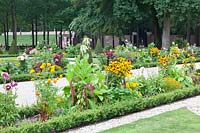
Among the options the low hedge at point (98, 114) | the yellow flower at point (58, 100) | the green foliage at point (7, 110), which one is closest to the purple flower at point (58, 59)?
the low hedge at point (98, 114)

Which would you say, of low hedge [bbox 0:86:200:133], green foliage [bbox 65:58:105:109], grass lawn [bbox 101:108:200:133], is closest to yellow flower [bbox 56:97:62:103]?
green foliage [bbox 65:58:105:109]

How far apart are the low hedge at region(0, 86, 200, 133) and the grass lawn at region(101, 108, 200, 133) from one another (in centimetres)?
52

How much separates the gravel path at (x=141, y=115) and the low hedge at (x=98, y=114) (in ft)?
0.33

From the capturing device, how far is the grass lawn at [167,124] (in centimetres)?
573

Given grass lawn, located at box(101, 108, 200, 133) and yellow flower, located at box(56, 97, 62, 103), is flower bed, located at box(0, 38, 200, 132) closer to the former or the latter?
yellow flower, located at box(56, 97, 62, 103)

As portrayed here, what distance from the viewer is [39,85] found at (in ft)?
19.9

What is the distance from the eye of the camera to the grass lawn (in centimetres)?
573

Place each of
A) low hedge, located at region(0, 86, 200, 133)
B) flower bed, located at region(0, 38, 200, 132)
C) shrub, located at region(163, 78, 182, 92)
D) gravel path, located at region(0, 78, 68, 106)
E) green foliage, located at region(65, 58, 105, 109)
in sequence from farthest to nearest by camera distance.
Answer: shrub, located at region(163, 78, 182, 92), gravel path, located at region(0, 78, 68, 106), green foliage, located at region(65, 58, 105, 109), flower bed, located at region(0, 38, 200, 132), low hedge, located at region(0, 86, 200, 133)

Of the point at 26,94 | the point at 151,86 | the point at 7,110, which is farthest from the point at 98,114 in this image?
the point at 26,94

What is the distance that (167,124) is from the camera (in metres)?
6.11

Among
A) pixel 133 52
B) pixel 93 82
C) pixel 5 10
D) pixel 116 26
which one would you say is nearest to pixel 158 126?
pixel 93 82

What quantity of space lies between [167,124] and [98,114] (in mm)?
1165

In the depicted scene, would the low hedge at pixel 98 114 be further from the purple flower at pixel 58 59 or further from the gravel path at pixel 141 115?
the purple flower at pixel 58 59

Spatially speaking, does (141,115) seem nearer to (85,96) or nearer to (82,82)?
(85,96)
